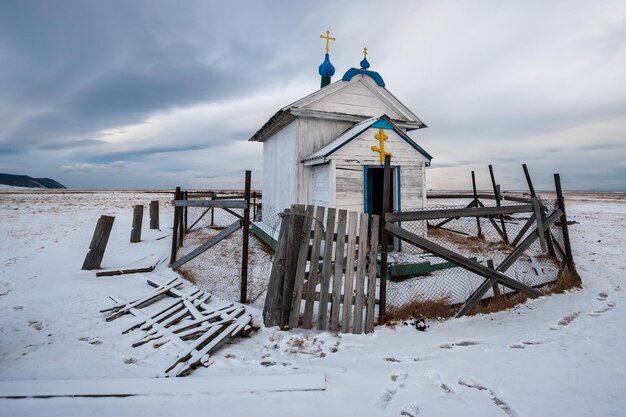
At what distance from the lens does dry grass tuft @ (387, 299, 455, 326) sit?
4.99 meters

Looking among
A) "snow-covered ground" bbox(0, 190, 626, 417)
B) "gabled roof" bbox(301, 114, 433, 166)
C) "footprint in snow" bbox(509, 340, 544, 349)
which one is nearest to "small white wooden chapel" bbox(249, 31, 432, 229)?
"gabled roof" bbox(301, 114, 433, 166)

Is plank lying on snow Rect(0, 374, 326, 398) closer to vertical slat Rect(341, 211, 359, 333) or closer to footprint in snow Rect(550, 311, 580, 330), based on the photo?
vertical slat Rect(341, 211, 359, 333)

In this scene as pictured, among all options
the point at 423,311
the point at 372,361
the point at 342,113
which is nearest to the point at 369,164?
the point at 342,113

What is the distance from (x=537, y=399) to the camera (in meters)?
3.02

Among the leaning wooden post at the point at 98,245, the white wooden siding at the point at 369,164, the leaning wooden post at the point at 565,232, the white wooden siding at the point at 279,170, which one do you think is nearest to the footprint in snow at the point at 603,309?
the leaning wooden post at the point at 565,232

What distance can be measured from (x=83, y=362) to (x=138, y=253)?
7.01m

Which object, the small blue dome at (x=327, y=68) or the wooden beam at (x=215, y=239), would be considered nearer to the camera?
the wooden beam at (x=215, y=239)

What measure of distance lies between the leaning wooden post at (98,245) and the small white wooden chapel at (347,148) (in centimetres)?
525

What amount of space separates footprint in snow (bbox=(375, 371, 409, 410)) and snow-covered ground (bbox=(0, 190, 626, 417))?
0.05 feet

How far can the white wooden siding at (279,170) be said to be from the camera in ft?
33.1

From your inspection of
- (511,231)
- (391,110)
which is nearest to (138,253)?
(391,110)

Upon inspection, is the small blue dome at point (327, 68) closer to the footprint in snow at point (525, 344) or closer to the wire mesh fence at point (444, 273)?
the wire mesh fence at point (444, 273)

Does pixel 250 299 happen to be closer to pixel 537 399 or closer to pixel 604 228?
pixel 537 399

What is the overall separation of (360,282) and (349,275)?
22cm
